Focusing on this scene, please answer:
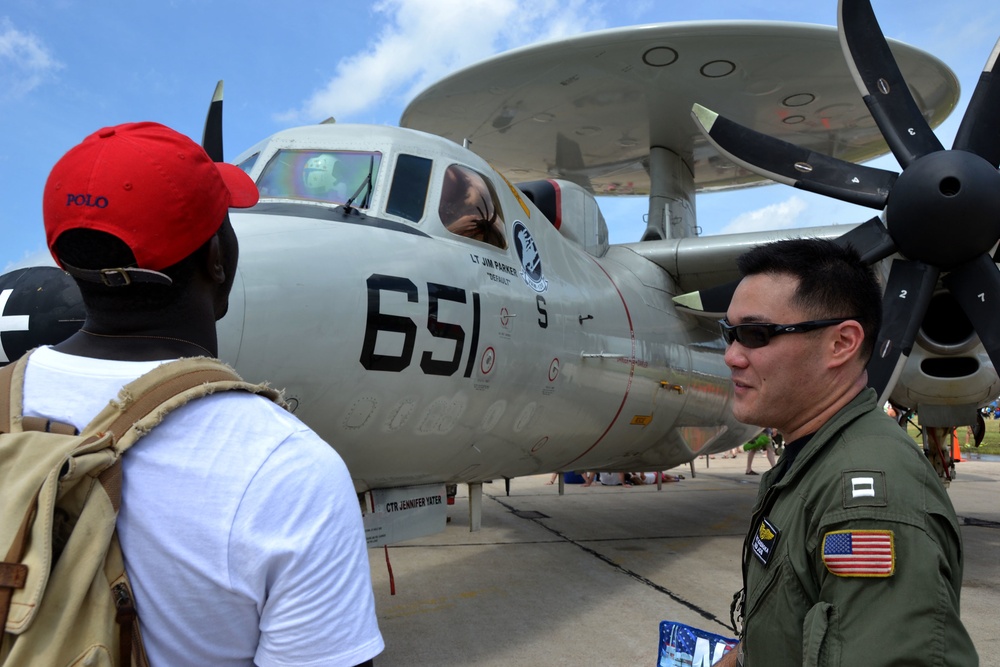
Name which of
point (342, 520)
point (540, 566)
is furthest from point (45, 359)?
point (540, 566)

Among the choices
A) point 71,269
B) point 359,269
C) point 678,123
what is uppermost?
point 678,123

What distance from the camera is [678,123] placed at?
1143 cm

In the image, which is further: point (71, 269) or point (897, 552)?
point (897, 552)

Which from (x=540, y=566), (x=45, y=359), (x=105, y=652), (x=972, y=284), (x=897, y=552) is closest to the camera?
(x=105, y=652)

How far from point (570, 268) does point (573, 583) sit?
9.39ft

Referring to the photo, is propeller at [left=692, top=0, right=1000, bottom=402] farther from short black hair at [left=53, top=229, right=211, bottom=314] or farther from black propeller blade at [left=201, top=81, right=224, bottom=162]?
short black hair at [left=53, top=229, right=211, bottom=314]

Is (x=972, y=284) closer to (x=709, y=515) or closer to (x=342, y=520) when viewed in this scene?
(x=709, y=515)

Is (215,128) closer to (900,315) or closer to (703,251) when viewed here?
(703,251)

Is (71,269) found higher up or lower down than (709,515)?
higher up

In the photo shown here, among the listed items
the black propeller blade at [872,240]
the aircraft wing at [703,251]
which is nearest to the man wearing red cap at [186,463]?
the black propeller blade at [872,240]

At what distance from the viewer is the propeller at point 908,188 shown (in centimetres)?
604

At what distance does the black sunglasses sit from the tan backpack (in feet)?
4.24

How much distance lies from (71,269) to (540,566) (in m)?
6.73

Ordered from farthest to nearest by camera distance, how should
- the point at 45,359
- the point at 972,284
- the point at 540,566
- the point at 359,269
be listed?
the point at 540,566 → the point at 972,284 → the point at 359,269 → the point at 45,359
